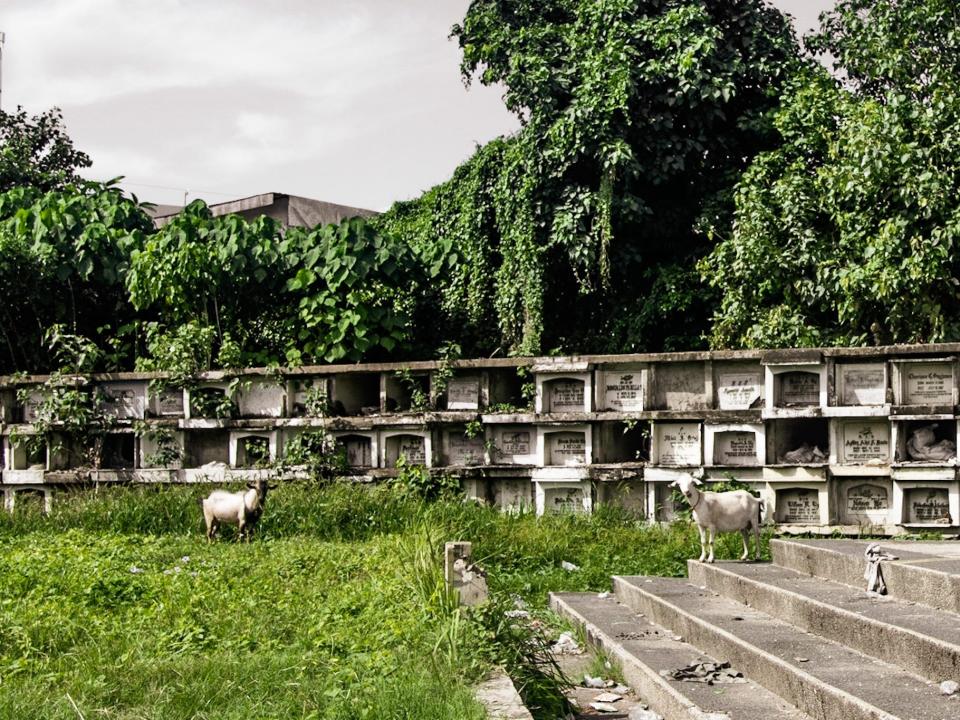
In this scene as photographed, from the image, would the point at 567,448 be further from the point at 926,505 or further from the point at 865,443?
the point at 926,505

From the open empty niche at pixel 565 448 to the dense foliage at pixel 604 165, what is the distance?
7.19 ft

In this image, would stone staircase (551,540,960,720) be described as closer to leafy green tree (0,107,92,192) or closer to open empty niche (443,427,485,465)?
open empty niche (443,427,485,465)

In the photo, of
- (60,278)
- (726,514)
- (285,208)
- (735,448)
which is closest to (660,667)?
(726,514)

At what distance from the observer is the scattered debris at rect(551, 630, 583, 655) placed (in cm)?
649

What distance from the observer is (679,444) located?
33.8ft

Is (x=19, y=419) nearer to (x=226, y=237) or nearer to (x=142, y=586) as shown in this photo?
(x=226, y=237)

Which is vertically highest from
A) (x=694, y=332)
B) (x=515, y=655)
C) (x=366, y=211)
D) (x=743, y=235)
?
(x=366, y=211)

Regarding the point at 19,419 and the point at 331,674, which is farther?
the point at 19,419

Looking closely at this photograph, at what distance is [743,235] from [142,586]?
7.79m

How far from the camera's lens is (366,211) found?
2183cm

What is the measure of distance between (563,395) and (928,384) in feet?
10.8

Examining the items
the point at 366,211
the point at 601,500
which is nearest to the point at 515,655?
the point at 601,500

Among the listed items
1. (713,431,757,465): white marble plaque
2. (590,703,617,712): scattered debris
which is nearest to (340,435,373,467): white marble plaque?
(713,431,757,465): white marble plaque

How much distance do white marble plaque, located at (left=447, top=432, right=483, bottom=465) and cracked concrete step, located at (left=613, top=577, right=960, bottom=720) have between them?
14.1 ft
